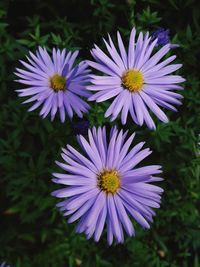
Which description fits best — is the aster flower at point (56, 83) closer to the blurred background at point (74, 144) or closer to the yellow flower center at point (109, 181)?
the blurred background at point (74, 144)

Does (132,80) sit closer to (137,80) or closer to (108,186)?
(137,80)

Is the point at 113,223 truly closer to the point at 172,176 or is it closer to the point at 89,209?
the point at 89,209

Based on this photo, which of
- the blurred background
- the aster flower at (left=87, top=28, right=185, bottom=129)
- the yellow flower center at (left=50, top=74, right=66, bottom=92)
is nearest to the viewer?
the aster flower at (left=87, top=28, right=185, bottom=129)

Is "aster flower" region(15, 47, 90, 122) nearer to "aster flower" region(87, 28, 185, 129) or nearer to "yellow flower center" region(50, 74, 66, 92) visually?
"yellow flower center" region(50, 74, 66, 92)

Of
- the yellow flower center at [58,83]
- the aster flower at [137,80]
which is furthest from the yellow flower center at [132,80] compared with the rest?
the yellow flower center at [58,83]

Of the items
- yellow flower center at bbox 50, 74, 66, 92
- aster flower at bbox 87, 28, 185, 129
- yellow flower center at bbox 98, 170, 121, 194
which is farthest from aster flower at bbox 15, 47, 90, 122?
yellow flower center at bbox 98, 170, 121, 194

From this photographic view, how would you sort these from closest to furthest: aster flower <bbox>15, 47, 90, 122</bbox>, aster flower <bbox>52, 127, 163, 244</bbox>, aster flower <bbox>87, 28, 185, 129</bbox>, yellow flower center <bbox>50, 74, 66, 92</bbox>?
1. aster flower <bbox>52, 127, 163, 244</bbox>
2. aster flower <bbox>87, 28, 185, 129</bbox>
3. aster flower <bbox>15, 47, 90, 122</bbox>
4. yellow flower center <bbox>50, 74, 66, 92</bbox>

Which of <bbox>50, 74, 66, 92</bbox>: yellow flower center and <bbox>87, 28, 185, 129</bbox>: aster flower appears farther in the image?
<bbox>50, 74, 66, 92</bbox>: yellow flower center

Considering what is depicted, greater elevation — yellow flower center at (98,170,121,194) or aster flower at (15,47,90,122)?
aster flower at (15,47,90,122)
